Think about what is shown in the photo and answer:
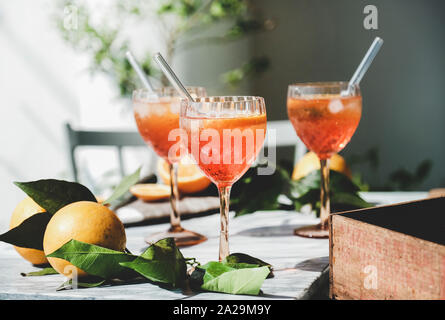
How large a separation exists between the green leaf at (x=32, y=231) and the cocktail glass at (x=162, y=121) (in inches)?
8.3

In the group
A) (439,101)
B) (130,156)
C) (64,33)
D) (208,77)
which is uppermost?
(64,33)

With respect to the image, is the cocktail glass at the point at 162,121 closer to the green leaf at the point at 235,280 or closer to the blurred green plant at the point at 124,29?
the green leaf at the point at 235,280

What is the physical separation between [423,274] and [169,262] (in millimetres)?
292

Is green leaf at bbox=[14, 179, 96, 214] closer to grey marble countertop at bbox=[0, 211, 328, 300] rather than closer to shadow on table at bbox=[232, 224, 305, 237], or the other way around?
grey marble countertop at bbox=[0, 211, 328, 300]

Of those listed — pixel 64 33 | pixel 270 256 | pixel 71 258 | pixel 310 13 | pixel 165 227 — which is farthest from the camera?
pixel 310 13

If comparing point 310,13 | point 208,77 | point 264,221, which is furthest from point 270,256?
point 310,13

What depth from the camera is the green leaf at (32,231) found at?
2.40ft

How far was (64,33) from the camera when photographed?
10.0ft

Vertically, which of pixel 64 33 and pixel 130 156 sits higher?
pixel 64 33

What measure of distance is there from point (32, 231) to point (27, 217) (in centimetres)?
4

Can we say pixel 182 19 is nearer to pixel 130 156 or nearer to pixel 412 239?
pixel 130 156

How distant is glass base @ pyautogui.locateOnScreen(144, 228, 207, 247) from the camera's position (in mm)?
897

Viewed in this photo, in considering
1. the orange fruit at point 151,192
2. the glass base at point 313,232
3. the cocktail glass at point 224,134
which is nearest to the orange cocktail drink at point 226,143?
the cocktail glass at point 224,134

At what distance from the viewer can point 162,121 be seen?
94 cm
